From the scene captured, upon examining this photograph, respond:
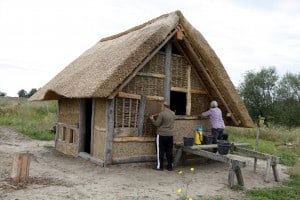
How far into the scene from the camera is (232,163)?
834cm

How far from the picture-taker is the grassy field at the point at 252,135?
8.35m

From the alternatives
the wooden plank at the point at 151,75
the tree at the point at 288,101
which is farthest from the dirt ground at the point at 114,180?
the tree at the point at 288,101

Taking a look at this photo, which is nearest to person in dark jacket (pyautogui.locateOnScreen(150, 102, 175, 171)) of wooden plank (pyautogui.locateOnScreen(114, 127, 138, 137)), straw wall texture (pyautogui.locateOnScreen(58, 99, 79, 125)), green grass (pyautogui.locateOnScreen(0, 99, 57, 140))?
wooden plank (pyautogui.locateOnScreen(114, 127, 138, 137))

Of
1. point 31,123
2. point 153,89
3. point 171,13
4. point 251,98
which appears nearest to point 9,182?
point 153,89

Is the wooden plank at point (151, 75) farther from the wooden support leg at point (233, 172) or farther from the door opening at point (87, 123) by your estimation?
the wooden support leg at point (233, 172)

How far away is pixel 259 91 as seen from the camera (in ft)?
125

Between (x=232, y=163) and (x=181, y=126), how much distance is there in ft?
9.43

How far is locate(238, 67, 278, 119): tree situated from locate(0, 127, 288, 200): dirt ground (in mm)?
26702

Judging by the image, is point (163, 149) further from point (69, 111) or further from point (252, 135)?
point (252, 135)

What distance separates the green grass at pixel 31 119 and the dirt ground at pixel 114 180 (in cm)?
563

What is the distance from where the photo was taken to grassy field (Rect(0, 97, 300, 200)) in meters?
8.35

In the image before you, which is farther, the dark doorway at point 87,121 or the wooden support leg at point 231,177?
the dark doorway at point 87,121

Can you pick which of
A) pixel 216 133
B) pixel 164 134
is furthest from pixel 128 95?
pixel 216 133

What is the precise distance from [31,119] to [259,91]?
23.4 meters
